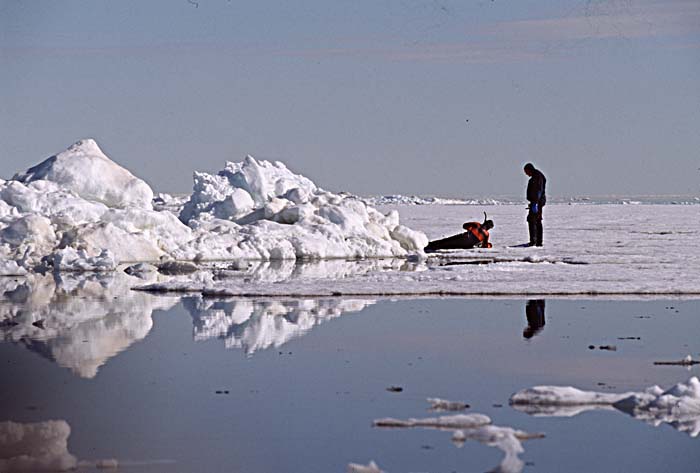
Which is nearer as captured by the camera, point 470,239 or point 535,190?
point 535,190

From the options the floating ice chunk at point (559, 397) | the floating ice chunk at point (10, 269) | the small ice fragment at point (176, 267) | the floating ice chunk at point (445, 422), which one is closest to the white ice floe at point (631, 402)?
the floating ice chunk at point (559, 397)

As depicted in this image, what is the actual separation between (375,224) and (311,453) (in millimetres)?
19119

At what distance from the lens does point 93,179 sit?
2680 cm

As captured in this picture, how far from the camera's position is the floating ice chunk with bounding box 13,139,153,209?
26656 mm

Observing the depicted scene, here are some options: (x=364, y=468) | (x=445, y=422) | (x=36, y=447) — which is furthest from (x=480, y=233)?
(x=364, y=468)

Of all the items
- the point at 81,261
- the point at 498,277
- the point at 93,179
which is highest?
the point at 93,179

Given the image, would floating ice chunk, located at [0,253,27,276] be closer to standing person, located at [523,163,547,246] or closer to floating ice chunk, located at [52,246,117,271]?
floating ice chunk, located at [52,246,117,271]

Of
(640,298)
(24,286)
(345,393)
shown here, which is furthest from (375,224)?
(345,393)

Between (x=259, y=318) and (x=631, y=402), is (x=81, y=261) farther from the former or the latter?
(x=631, y=402)

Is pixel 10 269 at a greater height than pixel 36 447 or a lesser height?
greater

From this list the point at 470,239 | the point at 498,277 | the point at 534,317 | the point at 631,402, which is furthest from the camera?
the point at 470,239

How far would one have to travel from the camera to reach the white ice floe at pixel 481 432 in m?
4.51

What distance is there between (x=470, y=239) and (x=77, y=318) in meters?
→ 14.9

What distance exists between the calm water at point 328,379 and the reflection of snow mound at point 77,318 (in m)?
0.04
